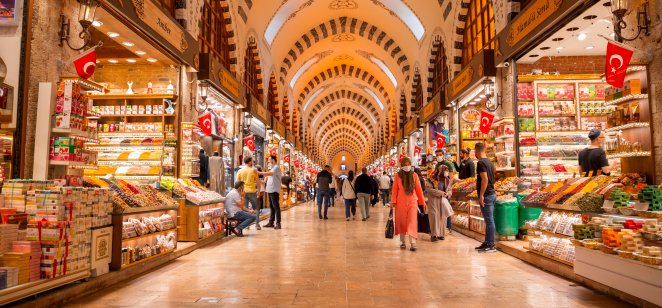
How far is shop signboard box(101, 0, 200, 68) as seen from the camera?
520cm

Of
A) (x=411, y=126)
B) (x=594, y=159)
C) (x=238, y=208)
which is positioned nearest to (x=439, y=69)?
(x=411, y=126)

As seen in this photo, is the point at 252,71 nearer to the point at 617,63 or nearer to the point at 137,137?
the point at 137,137

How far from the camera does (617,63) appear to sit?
14.1 ft

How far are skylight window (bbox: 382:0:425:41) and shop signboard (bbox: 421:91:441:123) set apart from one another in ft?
8.67

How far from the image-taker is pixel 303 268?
4590 millimetres

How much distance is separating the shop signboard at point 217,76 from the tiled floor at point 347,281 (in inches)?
132

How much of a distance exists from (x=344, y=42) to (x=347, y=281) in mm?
17991

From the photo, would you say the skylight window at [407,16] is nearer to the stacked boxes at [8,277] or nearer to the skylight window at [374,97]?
the stacked boxes at [8,277]

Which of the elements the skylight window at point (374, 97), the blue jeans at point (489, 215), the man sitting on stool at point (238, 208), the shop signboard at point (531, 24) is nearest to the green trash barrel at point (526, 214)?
the blue jeans at point (489, 215)

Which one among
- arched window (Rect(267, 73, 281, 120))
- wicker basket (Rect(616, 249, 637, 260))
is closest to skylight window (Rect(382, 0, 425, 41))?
arched window (Rect(267, 73, 281, 120))

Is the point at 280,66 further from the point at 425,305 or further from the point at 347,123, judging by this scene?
the point at 347,123

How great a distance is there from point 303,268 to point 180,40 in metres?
4.39

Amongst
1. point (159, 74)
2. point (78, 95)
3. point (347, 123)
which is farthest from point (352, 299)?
point (347, 123)

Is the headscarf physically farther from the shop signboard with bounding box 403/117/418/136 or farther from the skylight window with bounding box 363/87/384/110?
the skylight window with bounding box 363/87/384/110
